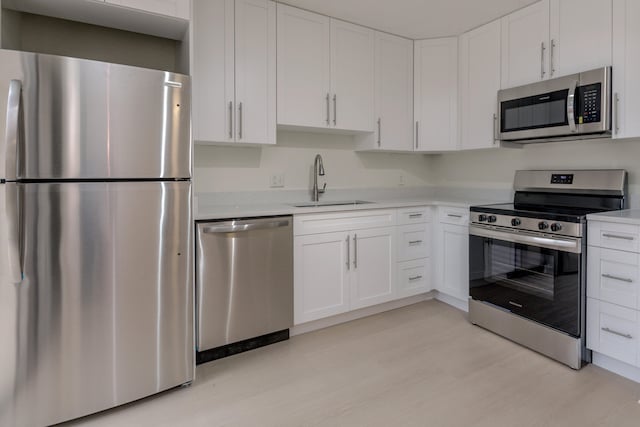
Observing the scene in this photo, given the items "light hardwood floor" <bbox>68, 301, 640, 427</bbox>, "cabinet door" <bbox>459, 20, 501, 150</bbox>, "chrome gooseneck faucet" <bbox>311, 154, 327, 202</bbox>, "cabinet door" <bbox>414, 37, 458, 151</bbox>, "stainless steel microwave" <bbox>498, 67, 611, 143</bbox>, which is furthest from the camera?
"cabinet door" <bbox>414, 37, 458, 151</bbox>

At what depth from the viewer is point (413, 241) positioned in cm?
316

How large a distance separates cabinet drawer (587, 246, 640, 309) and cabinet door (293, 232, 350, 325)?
5.09 feet

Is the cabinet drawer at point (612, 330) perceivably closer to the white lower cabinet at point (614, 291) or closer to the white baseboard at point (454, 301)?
the white lower cabinet at point (614, 291)

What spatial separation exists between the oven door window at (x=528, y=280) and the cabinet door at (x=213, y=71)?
206 centimetres

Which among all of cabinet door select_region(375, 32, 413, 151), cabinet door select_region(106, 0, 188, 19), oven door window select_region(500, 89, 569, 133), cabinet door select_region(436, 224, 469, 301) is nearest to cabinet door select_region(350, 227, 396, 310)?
cabinet door select_region(436, 224, 469, 301)

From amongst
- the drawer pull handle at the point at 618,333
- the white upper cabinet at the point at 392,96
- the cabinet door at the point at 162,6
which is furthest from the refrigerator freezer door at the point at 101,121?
the drawer pull handle at the point at 618,333

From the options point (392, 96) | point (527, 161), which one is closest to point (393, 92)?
point (392, 96)

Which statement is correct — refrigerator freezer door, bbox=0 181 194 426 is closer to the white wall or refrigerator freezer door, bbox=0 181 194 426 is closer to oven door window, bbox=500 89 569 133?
oven door window, bbox=500 89 569 133

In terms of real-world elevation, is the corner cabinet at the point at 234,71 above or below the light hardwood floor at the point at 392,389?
above

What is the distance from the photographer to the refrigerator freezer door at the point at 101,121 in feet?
5.03

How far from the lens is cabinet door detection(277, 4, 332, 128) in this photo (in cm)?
266

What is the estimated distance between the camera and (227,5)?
2.42 m

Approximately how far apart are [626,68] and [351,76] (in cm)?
181

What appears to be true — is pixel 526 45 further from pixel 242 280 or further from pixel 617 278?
pixel 242 280
